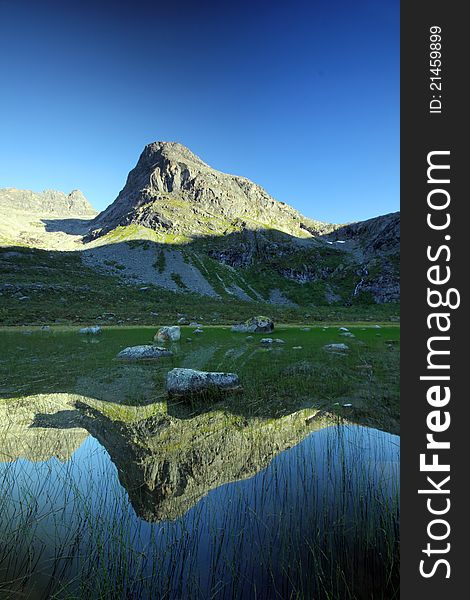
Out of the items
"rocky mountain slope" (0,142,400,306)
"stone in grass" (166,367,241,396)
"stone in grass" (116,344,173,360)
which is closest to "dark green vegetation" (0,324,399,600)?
"stone in grass" (166,367,241,396)

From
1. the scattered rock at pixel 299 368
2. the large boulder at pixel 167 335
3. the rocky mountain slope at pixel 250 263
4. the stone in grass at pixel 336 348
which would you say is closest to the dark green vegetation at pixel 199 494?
the scattered rock at pixel 299 368

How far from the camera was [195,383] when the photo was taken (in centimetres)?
1388

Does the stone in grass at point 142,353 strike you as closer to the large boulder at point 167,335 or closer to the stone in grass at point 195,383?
the large boulder at point 167,335

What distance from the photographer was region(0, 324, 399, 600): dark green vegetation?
4.37 metres

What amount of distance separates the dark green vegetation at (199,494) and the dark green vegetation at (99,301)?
4302 cm

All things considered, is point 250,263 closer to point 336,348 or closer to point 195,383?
point 336,348

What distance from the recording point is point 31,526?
551 cm

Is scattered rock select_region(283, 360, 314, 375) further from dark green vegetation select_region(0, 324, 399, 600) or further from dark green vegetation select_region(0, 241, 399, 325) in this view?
dark green vegetation select_region(0, 241, 399, 325)

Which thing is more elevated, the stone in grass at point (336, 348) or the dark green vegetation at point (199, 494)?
the dark green vegetation at point (199, 494)

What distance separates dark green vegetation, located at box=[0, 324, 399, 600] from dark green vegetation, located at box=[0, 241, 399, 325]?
43021 millimetres

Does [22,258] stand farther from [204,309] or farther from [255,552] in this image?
[255,552]

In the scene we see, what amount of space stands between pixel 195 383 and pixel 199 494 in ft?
24.7

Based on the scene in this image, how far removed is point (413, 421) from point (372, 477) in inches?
168

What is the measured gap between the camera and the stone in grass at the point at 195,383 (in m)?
13.7
